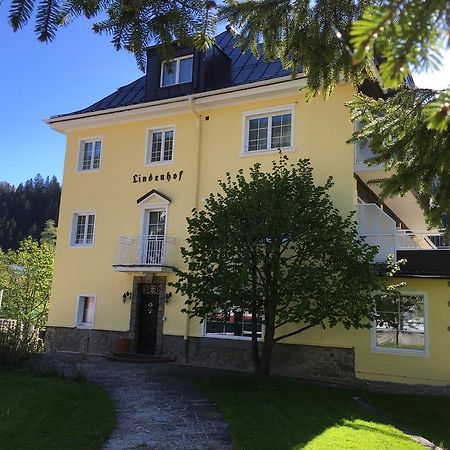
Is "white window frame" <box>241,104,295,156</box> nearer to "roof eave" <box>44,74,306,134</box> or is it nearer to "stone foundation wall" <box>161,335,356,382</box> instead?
"roof eave" <box>44,74,306,134</box>

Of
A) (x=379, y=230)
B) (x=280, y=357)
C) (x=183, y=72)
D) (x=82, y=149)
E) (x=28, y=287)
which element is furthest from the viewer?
(x=28, y=287)

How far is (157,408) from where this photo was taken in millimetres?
9078

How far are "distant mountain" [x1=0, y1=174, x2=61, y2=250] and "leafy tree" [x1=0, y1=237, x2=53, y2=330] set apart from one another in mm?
51196

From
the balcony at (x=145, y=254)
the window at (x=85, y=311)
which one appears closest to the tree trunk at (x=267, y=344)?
the balcony at (x=145, y=254)

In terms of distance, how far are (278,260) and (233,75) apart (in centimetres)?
912

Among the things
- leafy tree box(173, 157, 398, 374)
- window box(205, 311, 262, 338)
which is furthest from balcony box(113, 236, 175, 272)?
leafy tree box(173, 157, 398, 374)

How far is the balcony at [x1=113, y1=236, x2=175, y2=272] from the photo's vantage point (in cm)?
1736

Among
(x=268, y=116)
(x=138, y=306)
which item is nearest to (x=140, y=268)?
(x=138, y=306)

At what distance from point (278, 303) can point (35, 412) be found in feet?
22.1

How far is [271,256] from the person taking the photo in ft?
42.5

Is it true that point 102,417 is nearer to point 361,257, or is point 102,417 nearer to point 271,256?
point 271,256

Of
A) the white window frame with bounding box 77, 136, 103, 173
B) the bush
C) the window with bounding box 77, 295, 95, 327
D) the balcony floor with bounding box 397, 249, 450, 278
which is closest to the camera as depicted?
the bush

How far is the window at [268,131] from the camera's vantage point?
54.9 ft

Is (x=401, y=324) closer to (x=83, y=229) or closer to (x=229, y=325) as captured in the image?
(x=229, y=325)
